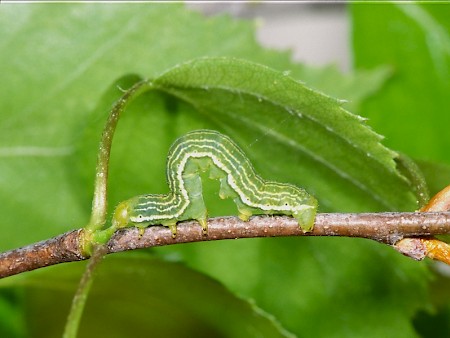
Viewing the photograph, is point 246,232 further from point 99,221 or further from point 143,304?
point 143,304

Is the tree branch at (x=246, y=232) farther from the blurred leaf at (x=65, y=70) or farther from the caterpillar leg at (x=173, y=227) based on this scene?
the blurred leaf at (x=65, y=70)

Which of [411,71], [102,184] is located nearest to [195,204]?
[102,184]

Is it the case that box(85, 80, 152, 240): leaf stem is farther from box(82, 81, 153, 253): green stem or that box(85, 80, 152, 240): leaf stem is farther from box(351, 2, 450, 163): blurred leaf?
box(351, 2, 450, 163): blurred leaf

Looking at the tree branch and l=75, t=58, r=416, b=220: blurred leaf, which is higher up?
l=75, t=58, r=416, b=220: blurred leaf

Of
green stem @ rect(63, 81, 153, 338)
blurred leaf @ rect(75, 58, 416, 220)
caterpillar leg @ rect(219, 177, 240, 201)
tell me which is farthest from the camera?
caterpillar leg @ rect(219, 177, 240, 201)

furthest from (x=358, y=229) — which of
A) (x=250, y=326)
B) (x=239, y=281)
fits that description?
(x=239, y=281)

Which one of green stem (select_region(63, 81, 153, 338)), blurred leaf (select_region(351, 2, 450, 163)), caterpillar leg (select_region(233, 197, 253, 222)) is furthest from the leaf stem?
blurred leaf (select_region(351, 2, 450, 163))

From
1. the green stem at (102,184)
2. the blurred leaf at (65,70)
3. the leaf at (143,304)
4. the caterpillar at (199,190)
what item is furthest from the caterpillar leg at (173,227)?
the blurred leaf at (65,70)
